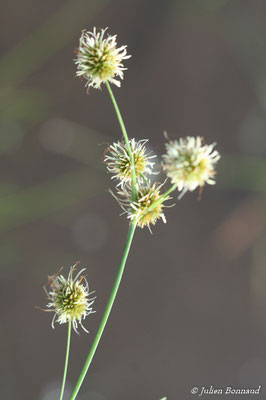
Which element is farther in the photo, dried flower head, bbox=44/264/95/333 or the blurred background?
the blurred background

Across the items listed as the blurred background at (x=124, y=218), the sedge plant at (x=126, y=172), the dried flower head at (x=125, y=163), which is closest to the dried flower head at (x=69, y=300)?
the sedge plant at (x=126, y=172)

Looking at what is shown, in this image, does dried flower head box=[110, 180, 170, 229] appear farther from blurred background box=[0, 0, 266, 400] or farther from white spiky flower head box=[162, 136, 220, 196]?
blurred background box=[0, 0, 266, 400]

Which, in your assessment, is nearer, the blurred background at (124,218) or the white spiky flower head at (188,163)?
the white spiky flower head at (188,163)

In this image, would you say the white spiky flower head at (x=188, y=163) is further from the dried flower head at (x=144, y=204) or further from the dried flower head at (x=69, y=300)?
the dried flower head at (x=69, y=300)

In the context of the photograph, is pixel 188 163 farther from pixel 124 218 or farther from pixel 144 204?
pixel 124 218

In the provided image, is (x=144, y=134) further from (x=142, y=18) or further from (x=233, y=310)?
(x=233, y=310)

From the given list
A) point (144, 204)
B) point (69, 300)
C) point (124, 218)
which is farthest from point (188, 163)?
point (124, 218)

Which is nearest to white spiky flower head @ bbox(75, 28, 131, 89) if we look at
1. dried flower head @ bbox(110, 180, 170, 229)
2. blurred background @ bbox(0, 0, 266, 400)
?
dried flower head @ bbox(110, 180, 170, 229)
